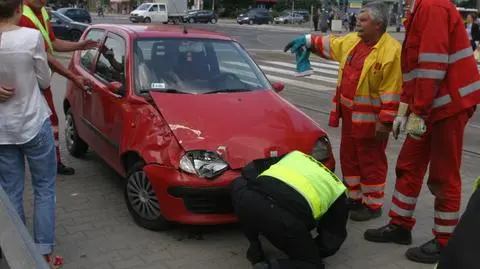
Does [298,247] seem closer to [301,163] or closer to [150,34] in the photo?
[301,163]

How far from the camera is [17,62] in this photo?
3271 mm

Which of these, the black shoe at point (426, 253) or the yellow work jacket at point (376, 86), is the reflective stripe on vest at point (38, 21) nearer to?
the yellow work jacket at point (376, 86)

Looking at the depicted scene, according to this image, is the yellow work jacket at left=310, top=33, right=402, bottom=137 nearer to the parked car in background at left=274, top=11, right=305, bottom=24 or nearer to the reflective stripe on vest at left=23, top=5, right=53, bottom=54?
the reflective stripe on vest at left=23, top=5, right=53, bottom=54

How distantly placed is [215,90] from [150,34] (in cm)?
89

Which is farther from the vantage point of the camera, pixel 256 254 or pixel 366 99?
pixel 366 99

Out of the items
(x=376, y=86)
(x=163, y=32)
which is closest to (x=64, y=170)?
(x=163, y=32)

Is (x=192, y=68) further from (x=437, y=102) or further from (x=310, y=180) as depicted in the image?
(x=437, y=102)

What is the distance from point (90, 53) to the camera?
613 centimetres

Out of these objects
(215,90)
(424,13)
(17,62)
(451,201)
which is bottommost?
(451,201)

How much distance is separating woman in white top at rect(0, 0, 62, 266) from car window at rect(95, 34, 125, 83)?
165 cm

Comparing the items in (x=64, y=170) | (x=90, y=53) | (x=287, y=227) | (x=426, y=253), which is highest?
(x=90, y=53)

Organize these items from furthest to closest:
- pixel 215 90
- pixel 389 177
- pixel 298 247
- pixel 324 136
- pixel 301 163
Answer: pixel 389 177
pixel 215 90
pixel 324 136
pixel 301 163
pixel 298 247

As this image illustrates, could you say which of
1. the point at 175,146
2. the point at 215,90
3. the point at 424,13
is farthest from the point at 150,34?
the point at 424,13

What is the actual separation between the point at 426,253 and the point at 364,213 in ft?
2.88
